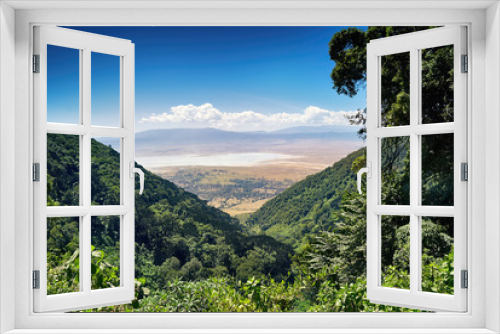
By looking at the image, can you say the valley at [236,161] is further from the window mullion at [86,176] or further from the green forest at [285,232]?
the window mullion at [86,176]

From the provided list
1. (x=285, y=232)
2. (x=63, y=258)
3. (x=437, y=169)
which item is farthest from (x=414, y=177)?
(x=285, y=232)

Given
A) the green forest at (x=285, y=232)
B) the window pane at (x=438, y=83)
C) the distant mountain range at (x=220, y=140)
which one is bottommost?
the green forest at (x=285, y=232)

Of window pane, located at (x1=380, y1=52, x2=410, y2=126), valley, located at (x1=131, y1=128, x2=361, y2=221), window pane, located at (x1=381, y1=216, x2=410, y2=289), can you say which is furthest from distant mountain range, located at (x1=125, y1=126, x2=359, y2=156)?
window pane, located at (x1=381, y1=216, x2=410, y2=289)

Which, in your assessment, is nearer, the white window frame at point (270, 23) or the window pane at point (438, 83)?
the white window frame at point (270, 23)

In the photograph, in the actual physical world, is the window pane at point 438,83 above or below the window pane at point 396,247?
above

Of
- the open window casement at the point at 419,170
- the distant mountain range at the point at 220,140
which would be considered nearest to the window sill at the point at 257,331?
the open window casement at the point at 419,170

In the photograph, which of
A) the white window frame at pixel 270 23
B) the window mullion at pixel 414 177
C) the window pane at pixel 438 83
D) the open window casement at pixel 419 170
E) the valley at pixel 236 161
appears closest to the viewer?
the white window frame at pixel 270 23
